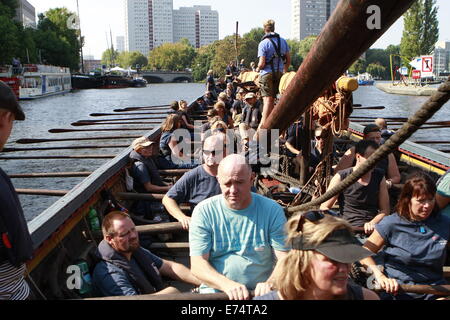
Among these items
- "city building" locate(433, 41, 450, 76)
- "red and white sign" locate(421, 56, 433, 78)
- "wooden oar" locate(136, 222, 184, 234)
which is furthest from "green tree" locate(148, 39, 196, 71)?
"wooden oar" locate(136, 222, 184, 234)

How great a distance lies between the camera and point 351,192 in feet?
14.9

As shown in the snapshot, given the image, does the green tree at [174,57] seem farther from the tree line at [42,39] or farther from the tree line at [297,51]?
the tree line at [42,39]

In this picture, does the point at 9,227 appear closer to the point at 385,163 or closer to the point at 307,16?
the point at 385,163

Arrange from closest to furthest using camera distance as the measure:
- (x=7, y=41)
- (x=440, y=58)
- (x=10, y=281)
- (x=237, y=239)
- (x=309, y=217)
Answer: (x=309, y=217)
(x=10, y=281)
(x=237, y=239)
(x=7, y=41)
(x=440, y=58)

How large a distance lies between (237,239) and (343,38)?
73.2 inches

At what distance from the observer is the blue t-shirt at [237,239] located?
10.6 ft

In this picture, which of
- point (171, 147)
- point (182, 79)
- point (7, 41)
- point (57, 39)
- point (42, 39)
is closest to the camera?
point (171, 147)

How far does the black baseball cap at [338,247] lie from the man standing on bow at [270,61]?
495cm

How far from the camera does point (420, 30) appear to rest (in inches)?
2415

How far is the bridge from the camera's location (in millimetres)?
107625

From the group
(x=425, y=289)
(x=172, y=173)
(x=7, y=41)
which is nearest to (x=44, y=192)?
(x=172, y=173)

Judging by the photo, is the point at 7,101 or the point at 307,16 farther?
the point at 307,16

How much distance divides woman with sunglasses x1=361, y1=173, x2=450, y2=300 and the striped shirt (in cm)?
225
